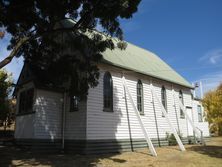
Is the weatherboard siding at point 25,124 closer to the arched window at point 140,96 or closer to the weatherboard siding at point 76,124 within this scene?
the weatherboard siding at point 76,124

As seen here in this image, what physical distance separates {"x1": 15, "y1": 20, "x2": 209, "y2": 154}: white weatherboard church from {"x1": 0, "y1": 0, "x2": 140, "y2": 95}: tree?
1.92 meters

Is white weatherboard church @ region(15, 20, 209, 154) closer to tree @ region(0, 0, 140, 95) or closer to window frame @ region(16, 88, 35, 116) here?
window frame @ region(16, 88, 35, 116)

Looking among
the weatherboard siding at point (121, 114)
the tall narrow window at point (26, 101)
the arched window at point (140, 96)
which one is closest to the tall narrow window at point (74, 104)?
the weatherboard siding at point (121, 114)

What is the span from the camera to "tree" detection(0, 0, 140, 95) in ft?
38.5

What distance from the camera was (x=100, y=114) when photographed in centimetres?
1606

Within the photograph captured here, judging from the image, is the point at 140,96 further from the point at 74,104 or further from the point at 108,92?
the point at 74,104

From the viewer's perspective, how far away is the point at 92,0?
11.9 m

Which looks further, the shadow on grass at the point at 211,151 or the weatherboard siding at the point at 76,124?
the weatherboard siding at the point at 76,124

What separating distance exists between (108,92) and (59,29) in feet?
20.8

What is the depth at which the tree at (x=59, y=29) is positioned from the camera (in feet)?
38.5

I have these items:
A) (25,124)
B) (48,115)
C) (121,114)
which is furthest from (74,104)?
(25,124)

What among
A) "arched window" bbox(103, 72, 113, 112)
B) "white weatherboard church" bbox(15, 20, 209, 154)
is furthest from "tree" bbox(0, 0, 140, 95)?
"arched window" bbox(103, 72, 113, 112)

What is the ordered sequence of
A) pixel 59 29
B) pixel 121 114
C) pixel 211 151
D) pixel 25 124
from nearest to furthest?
pixel 59 29 → pixel 211 151 → pixel 25 124 → pixel 121 114

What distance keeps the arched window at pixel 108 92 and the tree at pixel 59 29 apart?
283cm
